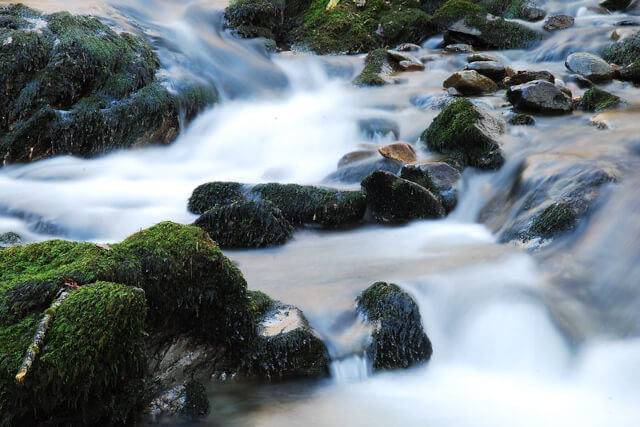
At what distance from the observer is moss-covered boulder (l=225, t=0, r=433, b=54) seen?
43.5 feet

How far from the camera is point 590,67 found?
31.9 feet

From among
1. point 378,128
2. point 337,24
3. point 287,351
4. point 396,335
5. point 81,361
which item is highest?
point 81,361

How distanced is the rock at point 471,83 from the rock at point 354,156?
114 inches

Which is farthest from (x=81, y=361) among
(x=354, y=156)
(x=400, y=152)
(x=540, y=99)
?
(x=540, y=99)

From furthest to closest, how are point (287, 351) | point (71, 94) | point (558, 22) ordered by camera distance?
point (558, 22) < point (71, 94) < point (287, 351)

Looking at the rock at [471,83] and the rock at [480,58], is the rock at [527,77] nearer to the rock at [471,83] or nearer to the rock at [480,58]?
the rock at [471,83]

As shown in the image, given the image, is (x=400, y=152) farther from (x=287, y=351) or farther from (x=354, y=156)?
(x=287, y=351)

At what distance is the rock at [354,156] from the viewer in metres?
7.70

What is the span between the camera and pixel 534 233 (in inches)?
205

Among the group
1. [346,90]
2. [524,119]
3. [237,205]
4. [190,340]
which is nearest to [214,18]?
[346,90]

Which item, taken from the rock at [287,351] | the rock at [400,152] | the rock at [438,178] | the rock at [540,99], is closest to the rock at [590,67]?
the rock at [540,99]

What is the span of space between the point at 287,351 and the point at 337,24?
476 inches

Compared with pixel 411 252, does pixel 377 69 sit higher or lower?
lower

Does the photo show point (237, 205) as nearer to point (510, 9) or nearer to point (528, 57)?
point (528, 57)
